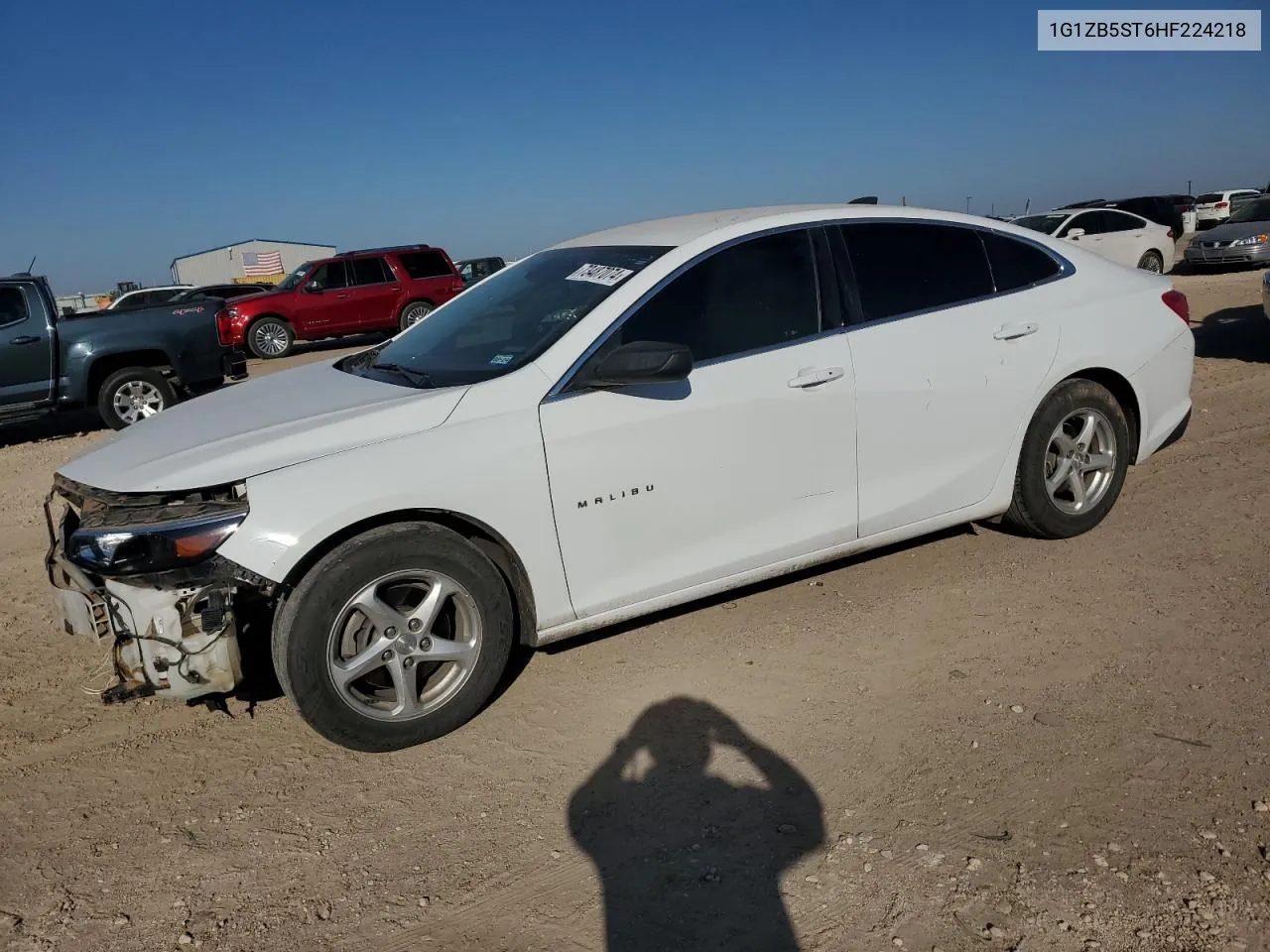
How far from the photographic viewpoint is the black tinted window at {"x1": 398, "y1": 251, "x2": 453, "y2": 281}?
18672 millimetres

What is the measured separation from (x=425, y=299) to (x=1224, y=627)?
16.8 m

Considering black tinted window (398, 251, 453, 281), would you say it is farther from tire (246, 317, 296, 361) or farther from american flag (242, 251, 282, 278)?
american flag (242, 251, 282, 278)

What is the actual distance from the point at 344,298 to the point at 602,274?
15492 mm

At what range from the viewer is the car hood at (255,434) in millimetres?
3090

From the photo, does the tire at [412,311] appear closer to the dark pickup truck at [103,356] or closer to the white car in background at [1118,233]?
the dark pickup truck at [103,356]

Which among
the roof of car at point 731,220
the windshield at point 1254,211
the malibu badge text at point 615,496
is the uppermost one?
the roof of car at point 731,220

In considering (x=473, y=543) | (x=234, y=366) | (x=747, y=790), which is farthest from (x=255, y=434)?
(x=234, y=366)

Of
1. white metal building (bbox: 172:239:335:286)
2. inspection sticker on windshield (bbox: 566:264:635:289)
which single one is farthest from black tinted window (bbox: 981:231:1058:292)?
white metal building (bbox: 172:239:335:286)

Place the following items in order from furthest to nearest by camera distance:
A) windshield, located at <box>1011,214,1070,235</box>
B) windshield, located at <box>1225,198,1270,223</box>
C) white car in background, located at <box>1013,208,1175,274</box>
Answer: windshield, located at <box>1225,198,1270,223</box> < windshield, located at <box>1011,214,1070,235</box> < white car in background, located at <box>1013,208,1175,274</box>

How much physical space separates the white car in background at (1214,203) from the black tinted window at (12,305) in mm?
34190

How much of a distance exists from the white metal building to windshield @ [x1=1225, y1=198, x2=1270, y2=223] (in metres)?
38.6

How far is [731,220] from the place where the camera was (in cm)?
412

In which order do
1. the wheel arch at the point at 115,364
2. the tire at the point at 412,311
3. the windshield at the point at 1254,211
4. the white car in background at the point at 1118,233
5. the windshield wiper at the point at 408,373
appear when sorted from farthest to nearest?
the windshield at the point at 1254,211 < the tire at the point at 412,311 < the white car in background at the point at 1118,233 < the wheel arch at the point at 115,364 < the windshield wiper at the point at 408,373

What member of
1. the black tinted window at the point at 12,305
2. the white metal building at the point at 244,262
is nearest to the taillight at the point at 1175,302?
the black tinted window at the point at 12,305
